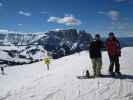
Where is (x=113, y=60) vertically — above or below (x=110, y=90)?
above

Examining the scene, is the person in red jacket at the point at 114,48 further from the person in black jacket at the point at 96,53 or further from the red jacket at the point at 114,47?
the person in black jacket at the point at 96,53

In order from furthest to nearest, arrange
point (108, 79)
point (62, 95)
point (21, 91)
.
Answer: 1. point (108, 79)
2. point (21, 91)
3. point (62, 95)

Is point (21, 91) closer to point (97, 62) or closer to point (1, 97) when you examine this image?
point (1, 97)

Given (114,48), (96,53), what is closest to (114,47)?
(114,48)

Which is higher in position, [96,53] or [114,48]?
[114,48]

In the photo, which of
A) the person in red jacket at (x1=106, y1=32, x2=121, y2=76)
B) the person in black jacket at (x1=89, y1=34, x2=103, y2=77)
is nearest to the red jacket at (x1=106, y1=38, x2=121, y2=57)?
the person in red jacket at (x1=106, y1=32, x2=121, y2=76)

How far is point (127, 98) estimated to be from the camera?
9.02m

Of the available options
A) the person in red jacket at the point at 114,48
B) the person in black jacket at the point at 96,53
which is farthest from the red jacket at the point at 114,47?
the person in black jacket at the point at 96,53

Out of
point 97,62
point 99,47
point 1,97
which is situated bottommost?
point 1,97

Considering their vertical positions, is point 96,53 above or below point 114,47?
below

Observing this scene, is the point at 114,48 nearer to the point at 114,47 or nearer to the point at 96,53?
the point at 114,47

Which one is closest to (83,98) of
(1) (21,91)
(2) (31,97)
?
(2) (31,97)

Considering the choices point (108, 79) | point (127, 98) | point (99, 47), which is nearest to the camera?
point (127, 98)

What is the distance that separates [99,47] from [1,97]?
240 inches
